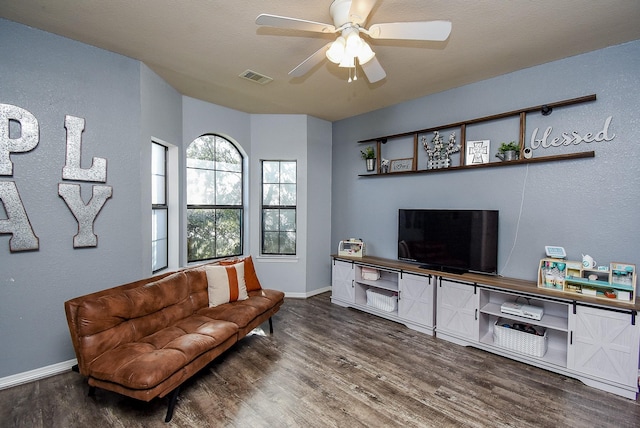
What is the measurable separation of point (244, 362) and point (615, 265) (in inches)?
132

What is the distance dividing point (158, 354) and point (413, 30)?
2.74 metres

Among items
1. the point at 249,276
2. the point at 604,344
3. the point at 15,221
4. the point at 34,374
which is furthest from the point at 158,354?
the point at 604,344

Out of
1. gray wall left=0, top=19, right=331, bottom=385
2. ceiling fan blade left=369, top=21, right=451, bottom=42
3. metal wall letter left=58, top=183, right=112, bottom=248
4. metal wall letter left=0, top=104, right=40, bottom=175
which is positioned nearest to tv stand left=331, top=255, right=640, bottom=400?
ceiling fan blade left=369, top=21, right=451, bottom=42

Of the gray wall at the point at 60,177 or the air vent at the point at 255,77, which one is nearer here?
the gray wall at the point at 60,177

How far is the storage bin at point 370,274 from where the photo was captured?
13.2 ft

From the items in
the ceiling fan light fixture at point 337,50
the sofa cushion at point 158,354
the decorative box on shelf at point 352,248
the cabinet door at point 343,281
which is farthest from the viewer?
the decorative box on shelf at point 352,248

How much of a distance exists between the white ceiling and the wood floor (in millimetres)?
2891

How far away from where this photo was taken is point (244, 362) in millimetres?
2734

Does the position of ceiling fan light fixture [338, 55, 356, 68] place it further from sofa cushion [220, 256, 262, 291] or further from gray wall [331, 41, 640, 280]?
sofa cushion [220, 256, 262, 291]

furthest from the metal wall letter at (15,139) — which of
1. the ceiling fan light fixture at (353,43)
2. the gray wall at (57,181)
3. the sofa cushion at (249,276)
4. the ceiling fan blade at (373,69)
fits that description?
the ceiling fan blade at (373,69)

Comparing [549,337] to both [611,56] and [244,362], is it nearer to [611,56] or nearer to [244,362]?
[611,56]

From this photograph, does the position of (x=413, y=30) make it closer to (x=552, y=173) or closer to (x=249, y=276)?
(x=552, y=173)

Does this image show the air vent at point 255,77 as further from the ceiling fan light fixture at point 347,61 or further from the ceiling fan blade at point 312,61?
the ceiling fan light fixture at point 347,61

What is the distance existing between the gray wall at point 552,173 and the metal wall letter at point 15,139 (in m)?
3.85
